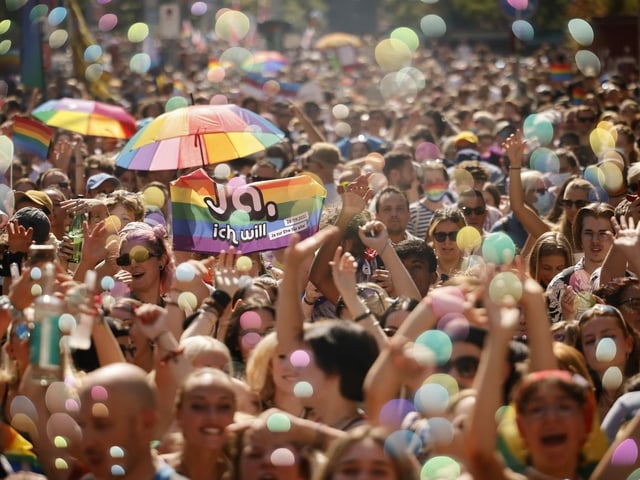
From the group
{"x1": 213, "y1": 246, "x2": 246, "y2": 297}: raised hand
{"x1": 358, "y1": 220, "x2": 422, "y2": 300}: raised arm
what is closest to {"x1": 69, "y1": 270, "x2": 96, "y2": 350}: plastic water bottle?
{"x1": 213, "y1": 246, "x2": 246, "y2": 297}: raised hand

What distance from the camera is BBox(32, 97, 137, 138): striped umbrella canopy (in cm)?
1269

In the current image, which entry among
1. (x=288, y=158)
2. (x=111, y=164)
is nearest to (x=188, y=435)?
(x=111, y=164)

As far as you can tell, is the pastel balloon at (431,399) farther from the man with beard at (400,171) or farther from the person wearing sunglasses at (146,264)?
the man with beard at (400,171)

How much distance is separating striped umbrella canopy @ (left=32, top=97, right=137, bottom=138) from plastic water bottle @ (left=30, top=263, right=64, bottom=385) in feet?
24.5

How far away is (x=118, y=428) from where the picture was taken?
4359 millimetres

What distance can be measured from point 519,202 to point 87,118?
5.14m

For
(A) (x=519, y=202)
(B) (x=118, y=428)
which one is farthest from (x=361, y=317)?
(A) (x=519, y=202)

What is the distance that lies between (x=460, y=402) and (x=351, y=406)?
0.50 meters

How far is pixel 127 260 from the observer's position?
6934 millimetres

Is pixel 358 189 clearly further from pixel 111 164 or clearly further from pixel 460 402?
pixel 111 164

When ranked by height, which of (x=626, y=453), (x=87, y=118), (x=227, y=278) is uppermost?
(x=227, y=278)

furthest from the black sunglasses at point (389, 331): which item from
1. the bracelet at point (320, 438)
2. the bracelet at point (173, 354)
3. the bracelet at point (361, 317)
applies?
the bracelet at point (320, 438)

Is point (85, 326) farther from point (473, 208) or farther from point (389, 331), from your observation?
point (473, 208)

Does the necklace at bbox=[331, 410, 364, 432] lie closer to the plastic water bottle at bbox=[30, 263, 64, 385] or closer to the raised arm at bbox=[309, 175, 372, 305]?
the plastic water bottle at bbox=[30, 263, 64, 385]
